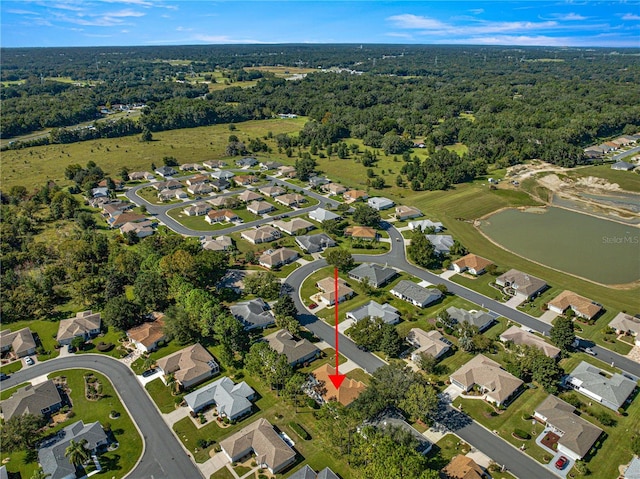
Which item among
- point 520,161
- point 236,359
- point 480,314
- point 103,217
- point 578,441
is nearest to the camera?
point 578,441

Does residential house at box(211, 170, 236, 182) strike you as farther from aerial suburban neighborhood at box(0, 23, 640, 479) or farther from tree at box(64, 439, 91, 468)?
tree at box(64, 439, 91, 468)

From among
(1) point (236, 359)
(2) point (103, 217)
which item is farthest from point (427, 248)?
(2) point (103, 217)

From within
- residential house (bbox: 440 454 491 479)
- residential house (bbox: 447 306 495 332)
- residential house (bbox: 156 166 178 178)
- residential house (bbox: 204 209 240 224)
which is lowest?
residential house (bbox: 440 454 491 479)

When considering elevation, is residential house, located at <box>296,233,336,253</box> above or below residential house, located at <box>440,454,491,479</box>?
above

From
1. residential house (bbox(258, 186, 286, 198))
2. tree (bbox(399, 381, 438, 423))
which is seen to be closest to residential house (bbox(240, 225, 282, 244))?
residential house (bbox(258, 186, 286, 198))

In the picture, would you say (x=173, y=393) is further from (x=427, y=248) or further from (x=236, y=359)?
(x=427, y=248)

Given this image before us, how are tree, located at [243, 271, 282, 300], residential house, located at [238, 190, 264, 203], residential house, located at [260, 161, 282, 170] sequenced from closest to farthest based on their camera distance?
tree, located at [243, 271, 282, 300], residential house, located at [238, 190, 264, 203], residential house, located at [260, 161, 282, 170]

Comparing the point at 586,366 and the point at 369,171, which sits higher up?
the point at 369,171

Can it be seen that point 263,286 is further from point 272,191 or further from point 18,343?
point 272,191
